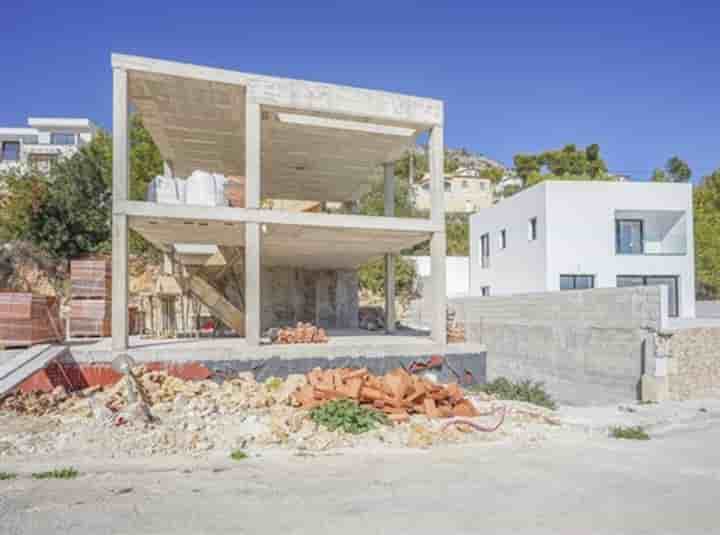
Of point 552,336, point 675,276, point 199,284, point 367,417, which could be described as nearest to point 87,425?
point 367,417

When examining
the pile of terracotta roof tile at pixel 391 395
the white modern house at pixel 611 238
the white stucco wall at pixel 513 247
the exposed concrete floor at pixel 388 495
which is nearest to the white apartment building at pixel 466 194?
→ the white stucco wall at pixel 513 247

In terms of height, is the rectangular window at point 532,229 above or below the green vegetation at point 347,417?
above

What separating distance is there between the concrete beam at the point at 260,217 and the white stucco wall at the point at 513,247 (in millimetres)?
12051

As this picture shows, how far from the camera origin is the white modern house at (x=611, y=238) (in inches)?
902

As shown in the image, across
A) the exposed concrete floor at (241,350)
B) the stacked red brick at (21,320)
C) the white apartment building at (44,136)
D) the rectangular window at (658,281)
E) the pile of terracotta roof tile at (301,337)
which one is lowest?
the exposed concrete floor at (241,350)

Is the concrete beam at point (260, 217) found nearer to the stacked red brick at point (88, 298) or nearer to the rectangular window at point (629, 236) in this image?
the stacked red brick at point (88, 298)

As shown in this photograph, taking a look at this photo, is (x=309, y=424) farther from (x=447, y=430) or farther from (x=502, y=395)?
(x=502, y=395)

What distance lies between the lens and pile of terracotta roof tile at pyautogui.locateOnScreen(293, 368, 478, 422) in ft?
29.9

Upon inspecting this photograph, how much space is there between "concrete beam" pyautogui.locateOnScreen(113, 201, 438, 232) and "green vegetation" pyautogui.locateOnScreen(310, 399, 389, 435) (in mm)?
4670

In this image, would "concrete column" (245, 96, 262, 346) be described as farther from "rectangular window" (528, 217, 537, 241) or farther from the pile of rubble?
"rectangular window" (528, 217, 537, 241)

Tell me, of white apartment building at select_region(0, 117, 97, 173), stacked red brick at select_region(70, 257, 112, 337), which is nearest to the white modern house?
stacked red brick at select_region(70, 257, 112, 337)

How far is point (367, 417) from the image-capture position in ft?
28.1

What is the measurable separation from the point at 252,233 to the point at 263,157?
13.7 feet

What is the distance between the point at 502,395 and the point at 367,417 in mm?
4616
